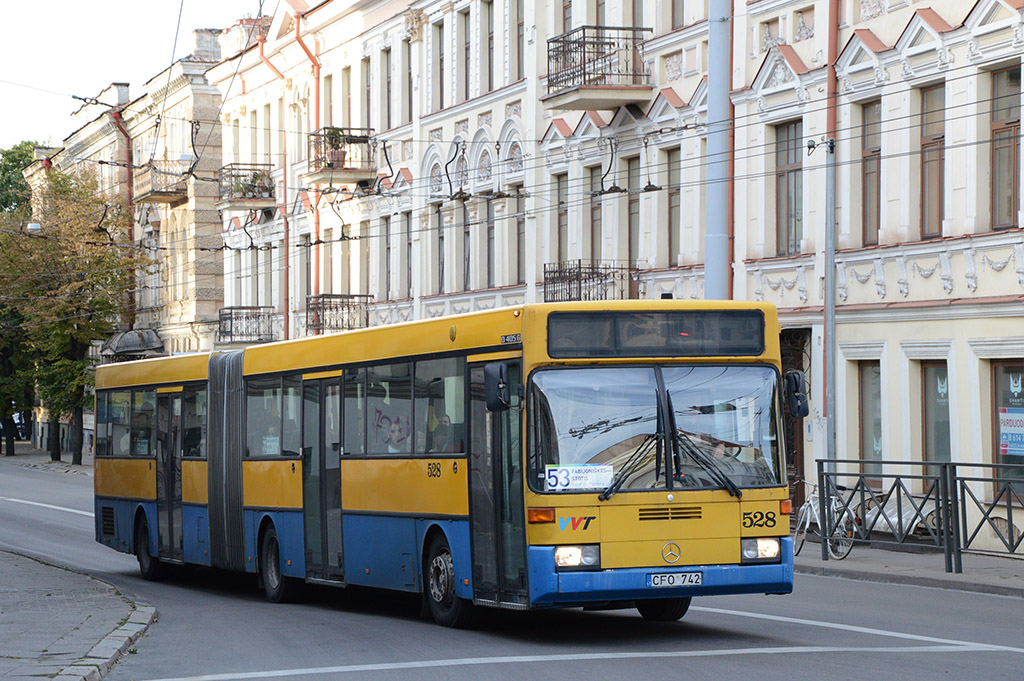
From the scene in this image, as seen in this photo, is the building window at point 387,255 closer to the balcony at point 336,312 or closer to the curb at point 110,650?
the balcony at point 336,312

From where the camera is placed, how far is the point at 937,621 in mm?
14625

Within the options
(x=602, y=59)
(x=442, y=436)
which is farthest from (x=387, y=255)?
(x=442, y=436)

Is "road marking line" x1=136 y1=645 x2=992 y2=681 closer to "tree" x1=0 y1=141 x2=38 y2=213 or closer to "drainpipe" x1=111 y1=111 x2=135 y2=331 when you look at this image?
"drainpipe" x1=111 y1=111 x2=135 y2=331

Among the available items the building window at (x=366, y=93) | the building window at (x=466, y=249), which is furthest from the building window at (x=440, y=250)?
the building window at (x=366, y=93)

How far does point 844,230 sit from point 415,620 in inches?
490

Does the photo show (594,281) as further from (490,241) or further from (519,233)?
(490,241)

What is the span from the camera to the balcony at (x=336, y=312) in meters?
44.7

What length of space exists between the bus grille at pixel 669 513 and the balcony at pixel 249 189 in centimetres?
3942

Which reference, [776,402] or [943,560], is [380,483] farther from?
[943,560]

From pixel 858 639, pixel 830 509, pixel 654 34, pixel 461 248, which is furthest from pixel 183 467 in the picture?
pixel 461 248

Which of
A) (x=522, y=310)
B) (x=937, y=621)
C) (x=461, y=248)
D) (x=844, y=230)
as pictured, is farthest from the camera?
(x=461, y=248)

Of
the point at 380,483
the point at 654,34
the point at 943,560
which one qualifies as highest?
the point at 654,34

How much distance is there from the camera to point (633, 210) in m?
32.0

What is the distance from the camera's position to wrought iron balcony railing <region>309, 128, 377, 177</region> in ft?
143
